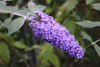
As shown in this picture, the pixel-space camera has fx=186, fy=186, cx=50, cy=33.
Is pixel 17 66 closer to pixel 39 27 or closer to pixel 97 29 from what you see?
pixel 97 29

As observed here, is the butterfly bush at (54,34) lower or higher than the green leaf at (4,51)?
higher

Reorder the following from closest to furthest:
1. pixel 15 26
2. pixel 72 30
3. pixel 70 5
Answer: pixel 15 26, pixel 72 30, pixel 70 5

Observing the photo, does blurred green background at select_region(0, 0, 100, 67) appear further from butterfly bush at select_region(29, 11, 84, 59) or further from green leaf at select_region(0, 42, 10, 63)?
butterfly bush at select_region(29, 11, 84, 59)

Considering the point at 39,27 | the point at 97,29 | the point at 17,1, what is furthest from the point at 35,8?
the point at 17,1

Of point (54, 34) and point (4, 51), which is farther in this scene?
point (4, 51)

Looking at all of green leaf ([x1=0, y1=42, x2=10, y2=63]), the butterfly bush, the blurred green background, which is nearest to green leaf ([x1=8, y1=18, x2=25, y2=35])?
the butterfly bush

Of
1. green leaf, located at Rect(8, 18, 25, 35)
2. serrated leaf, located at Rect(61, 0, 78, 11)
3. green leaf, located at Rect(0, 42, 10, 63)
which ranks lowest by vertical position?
green leaf, located at Rect(0, 42, 10, 63)

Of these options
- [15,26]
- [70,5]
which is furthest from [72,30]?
[15,26]

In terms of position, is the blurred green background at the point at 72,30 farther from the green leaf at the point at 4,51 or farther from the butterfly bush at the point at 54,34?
the butterfly bush at the point at 54,34

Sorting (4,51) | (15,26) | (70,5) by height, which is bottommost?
(4,51)

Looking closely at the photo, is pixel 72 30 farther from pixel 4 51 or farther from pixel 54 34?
pixel 4 51

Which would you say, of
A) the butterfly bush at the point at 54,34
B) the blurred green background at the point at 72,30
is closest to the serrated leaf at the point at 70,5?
the blurred green background at the point at 72,30
